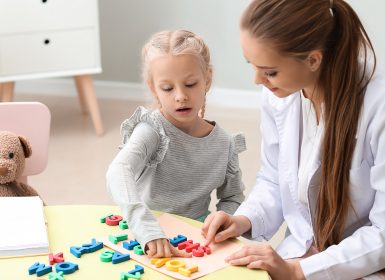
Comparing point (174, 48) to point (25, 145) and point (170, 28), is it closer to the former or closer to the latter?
point (25, 145)

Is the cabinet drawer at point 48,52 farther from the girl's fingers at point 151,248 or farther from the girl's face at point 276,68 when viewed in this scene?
the girl's fingers at point 151,248

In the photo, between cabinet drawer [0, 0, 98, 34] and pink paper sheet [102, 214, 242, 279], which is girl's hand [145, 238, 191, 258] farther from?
cabinet drawer [0, 0, 98, 34]

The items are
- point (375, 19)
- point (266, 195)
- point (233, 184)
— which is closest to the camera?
point (266, 195)

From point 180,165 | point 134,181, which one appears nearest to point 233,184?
point 180,165

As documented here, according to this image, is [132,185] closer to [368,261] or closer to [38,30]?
[368,261]

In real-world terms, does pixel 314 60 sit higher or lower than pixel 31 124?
higher

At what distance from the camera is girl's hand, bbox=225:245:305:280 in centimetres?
123

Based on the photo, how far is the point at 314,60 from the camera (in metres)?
1.34

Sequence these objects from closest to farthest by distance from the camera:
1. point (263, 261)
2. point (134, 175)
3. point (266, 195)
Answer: point (263, 261)
point (134, 175)
point (266, 195)

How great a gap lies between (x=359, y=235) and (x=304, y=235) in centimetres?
17

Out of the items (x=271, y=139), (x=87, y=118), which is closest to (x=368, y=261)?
(x=271, y=139)

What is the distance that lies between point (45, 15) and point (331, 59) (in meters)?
2.30

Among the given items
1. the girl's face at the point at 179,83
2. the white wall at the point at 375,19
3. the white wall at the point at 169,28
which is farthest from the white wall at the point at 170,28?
the girl's face at the point at 179,83

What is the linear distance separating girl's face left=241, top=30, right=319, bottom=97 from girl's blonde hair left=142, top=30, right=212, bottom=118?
0.28m
